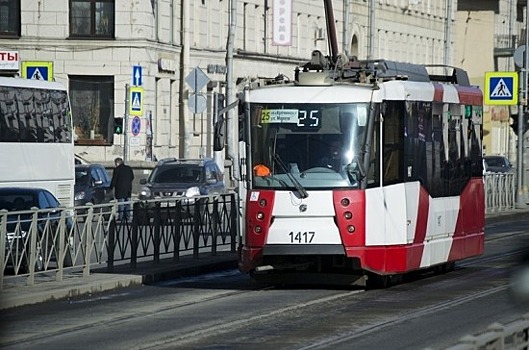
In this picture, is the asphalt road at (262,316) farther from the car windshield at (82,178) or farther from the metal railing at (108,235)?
the car windshield at (82,178)

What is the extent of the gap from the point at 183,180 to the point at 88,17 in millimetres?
19229

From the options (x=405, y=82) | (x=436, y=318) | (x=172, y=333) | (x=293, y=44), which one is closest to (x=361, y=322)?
(x=436, y=318)

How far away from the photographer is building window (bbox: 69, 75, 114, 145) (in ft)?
193

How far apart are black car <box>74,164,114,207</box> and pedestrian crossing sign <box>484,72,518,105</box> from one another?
38.5 feet

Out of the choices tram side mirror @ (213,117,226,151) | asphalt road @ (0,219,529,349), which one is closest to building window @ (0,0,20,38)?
Result: asphalt road @ (0,219,529,349)

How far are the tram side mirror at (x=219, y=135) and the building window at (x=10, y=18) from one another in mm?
39010

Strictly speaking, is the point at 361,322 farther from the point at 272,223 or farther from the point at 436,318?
the point at 272,223

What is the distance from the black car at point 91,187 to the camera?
1656 inches

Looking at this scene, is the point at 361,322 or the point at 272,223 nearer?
the point at 361,322

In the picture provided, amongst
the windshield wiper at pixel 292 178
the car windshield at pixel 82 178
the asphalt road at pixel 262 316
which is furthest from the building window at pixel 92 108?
the windshield wiper at pixel 292 178

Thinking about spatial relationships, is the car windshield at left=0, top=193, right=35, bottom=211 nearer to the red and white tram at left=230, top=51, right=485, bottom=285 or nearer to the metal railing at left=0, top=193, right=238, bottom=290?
the metal railing at left=0, top=193, right=238, bottom=290

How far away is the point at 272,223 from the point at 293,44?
53.8m

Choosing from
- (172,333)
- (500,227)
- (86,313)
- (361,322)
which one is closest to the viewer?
(172,333)

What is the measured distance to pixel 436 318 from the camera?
58.8ft
